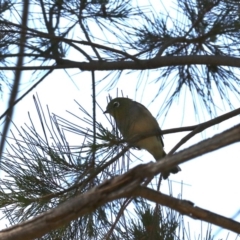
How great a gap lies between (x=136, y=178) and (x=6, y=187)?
3.51 feet

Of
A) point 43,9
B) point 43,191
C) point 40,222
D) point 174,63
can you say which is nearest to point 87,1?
point 43,9

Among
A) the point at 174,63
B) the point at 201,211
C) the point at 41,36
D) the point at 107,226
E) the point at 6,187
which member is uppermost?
the point at 41,36

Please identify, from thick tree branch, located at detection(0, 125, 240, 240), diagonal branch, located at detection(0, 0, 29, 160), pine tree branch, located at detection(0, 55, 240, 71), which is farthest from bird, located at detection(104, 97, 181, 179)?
thick tree branch, located at detection(0, 125, 240, 240)

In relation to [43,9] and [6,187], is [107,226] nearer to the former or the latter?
[6,187]

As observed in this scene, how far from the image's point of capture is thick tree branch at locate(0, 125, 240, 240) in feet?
3.75

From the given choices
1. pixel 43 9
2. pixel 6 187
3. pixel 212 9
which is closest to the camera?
pixel 6 187

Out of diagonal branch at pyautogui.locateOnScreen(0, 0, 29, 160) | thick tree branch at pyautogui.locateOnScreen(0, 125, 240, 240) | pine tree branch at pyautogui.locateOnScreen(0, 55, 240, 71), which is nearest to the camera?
thick tree branch at pyautogui.locateOnScreen(0, 125, 240, 240)

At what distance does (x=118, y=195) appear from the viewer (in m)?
1.22

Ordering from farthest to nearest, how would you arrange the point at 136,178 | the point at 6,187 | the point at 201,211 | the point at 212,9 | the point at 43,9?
the point at 43,9 → the point at 212,9 → the point at 6,187 → the point at 201,211 → the point at 136,178

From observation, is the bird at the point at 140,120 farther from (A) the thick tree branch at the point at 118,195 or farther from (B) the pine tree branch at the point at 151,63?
(A) the thick tree branch at the point at 118,195

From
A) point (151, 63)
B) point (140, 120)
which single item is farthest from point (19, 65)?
point (140, 120)

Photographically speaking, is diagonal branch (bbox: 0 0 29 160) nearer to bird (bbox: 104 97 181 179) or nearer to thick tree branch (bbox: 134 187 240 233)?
bird (bbox: 104 97 181 179)

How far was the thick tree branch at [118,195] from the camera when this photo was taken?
3.75 ft

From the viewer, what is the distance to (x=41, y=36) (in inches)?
98.2
